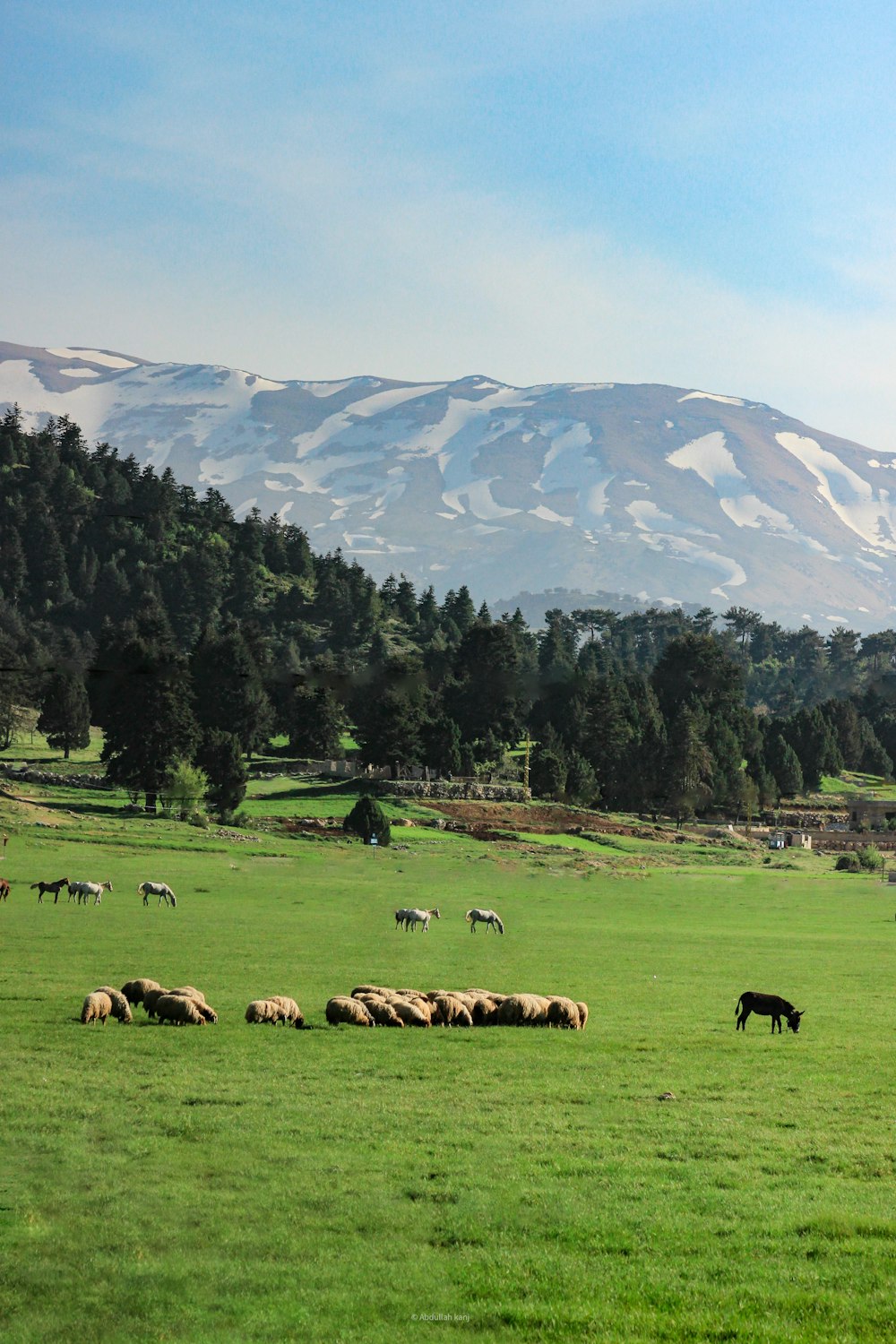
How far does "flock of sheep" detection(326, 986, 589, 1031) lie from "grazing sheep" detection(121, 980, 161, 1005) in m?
3.95

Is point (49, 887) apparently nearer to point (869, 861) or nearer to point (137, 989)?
point (137, 989)

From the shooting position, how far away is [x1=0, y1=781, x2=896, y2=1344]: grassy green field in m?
13.4

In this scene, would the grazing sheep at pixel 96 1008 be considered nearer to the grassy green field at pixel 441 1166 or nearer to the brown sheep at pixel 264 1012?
the grassy green field at pixel 441 1166

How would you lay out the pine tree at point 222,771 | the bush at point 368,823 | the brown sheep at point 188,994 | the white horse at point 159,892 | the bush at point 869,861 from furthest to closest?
the bush at point 869,861 < the pine tree at point 222,771 < the bush at point 368,823 < the white horse at point 159,892 < the brown sheep at point 188,994

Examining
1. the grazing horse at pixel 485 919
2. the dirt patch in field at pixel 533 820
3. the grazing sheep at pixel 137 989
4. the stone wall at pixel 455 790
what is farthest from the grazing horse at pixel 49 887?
the stone wall at pixel 455 790

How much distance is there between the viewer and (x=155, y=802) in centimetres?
10431

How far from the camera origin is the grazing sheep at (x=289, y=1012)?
90.1 ft

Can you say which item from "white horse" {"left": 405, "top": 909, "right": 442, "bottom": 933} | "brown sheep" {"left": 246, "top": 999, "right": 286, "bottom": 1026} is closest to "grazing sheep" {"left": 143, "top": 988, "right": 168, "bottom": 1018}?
"brown sheep" {"left": 246, "top": 999, "right": 286, "bottom": 1026}

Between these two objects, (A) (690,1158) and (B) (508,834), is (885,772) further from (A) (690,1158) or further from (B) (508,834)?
(A) (690,1158)

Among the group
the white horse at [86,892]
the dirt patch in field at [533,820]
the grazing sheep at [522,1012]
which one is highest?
the grazing sheep at [522,1012]

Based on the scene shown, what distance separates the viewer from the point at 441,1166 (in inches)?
684

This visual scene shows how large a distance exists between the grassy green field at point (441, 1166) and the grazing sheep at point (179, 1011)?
51 cm

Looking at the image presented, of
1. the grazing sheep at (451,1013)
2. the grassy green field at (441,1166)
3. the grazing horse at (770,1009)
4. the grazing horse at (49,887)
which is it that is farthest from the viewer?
the grazing horse at (49,887)

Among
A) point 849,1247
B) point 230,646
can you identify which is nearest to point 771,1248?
point 849,1247
